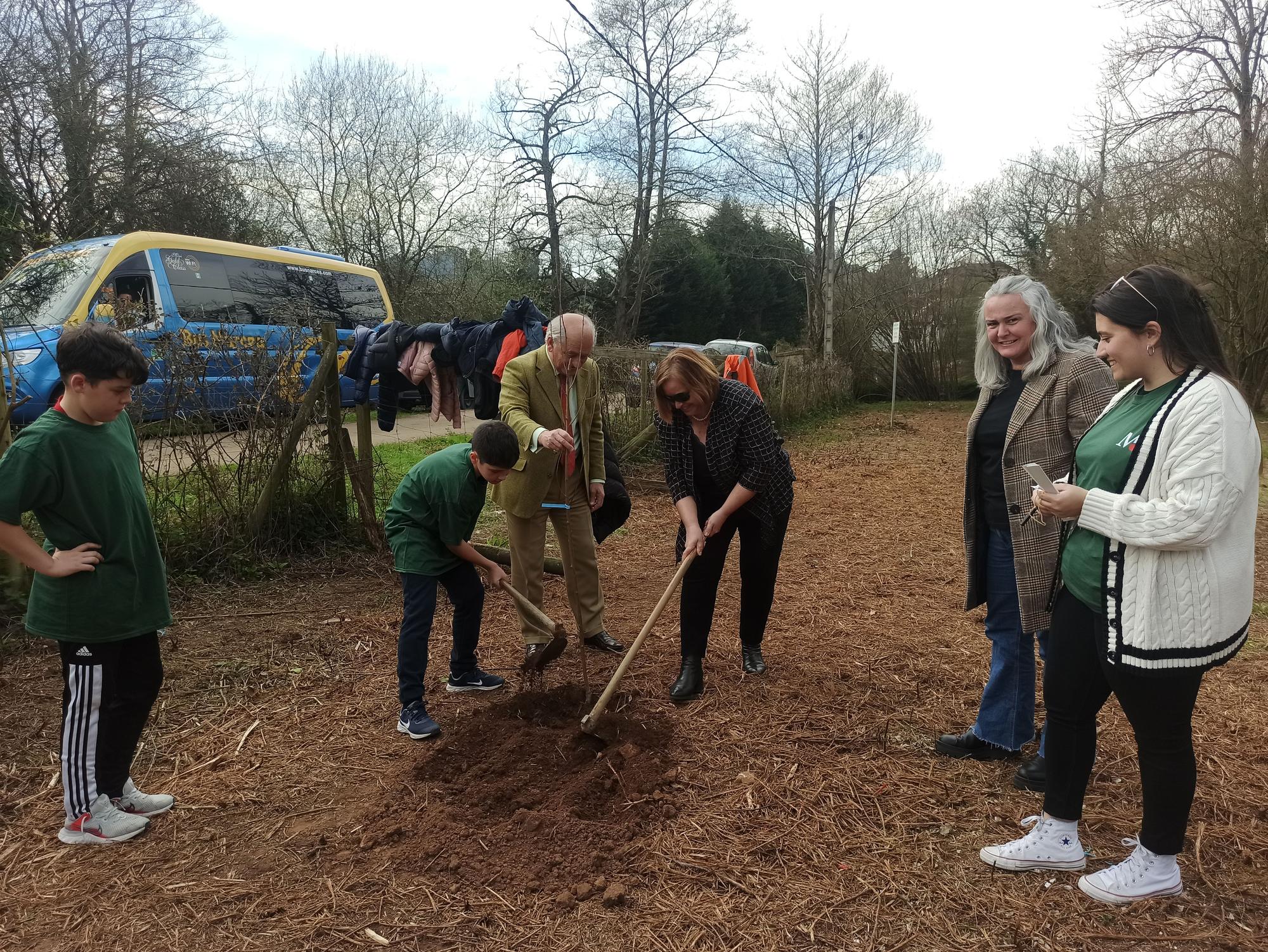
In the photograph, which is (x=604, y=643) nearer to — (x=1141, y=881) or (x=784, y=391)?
(x=1141, y=881)

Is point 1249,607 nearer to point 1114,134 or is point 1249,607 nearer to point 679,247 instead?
point 1114,134

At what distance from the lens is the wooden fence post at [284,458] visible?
5484mm

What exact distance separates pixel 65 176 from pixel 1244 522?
16.3 metres

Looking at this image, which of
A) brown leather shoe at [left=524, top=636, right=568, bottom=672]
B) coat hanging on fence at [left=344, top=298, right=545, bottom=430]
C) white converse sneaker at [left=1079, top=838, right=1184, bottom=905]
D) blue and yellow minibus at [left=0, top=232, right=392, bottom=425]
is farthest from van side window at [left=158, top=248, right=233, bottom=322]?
white converse sneaker at [left=1079, top=838, right=1184, bottom=905]

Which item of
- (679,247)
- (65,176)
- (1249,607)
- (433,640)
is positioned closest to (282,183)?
(65,176)

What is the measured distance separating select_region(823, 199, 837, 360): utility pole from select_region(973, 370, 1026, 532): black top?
63.2ft

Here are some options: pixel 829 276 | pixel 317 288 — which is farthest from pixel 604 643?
pixel 829 276

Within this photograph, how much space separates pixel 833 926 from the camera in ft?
7.32

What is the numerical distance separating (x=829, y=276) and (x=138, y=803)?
864 inches

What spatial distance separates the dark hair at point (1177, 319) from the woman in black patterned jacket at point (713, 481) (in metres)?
1.63

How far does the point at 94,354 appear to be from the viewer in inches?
95.0

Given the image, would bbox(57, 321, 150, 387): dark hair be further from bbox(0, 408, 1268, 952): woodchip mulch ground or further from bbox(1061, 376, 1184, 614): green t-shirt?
bbox(1061, 376, 1184, 614): green t-shirt

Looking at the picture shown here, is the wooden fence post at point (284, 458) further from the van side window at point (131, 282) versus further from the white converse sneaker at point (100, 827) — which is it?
the van side window at point (131, 282)

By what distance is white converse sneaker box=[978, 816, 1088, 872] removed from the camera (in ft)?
7.85
